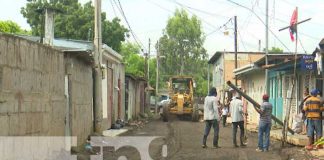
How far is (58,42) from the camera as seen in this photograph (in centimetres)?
2141

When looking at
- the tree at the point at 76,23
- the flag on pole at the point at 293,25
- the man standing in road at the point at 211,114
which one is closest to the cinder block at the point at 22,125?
the man standing in road at the point at 211,114

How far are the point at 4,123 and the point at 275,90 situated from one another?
21.5 meters

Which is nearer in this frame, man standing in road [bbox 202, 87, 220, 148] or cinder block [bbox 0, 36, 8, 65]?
cinder block [bbox 0, 36, 8, 65]

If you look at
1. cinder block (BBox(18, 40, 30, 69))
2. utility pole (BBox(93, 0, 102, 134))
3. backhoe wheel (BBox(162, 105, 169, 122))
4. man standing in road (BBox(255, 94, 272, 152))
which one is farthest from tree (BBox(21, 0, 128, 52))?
cinder block (BBox(18, 40, 30, 69))

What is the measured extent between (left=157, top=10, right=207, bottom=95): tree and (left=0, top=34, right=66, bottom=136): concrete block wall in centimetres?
6665

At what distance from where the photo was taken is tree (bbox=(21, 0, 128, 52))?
5300 centimetres

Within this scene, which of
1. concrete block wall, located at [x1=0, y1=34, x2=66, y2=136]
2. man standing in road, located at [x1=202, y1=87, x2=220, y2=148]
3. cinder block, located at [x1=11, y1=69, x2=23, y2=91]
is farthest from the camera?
man standing in road, located at [x1=202, y1=87, x2=220, y2=148]

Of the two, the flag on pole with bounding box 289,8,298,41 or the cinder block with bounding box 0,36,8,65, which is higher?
the flag on pole with bounding box 289,8,298,41

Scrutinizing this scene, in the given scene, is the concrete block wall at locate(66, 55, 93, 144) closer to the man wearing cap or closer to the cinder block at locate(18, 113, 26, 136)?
the cinder block at locate(18, 113, 26, 136)

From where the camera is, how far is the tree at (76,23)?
53.0 m

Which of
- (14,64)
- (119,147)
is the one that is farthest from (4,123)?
(119,147)

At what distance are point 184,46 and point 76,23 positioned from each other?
30305mm

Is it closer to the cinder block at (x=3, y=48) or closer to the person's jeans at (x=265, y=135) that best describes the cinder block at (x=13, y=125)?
the cinder block at (x=3, y=48)

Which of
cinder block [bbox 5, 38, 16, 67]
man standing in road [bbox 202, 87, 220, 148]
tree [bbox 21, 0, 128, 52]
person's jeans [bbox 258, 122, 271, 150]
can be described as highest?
tree [bbox 21, 0, 128, 52]
